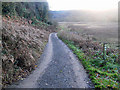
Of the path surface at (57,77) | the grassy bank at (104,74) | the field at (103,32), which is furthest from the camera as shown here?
the field at (103,32)

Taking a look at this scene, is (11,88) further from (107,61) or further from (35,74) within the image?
(107,61)

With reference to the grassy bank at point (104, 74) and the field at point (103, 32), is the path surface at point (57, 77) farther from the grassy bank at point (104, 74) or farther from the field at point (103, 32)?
the field at point (103, 32)

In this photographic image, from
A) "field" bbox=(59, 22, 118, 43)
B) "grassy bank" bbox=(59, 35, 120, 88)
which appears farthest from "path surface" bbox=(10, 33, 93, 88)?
"field" bbox=(59, 22, 118, 43)

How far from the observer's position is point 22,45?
348 inches

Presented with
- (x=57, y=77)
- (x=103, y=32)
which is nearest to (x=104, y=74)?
(x=57, y=77)

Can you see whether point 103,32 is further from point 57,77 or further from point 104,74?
point 57,77

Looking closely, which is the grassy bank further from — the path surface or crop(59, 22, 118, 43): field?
crop(59, 22, 118, 43): field

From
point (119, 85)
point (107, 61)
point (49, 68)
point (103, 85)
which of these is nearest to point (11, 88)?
point (49, 68)

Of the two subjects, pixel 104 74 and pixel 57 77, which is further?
pixel 104 74

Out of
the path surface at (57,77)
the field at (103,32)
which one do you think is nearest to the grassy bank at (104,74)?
the path surface at (57,77)

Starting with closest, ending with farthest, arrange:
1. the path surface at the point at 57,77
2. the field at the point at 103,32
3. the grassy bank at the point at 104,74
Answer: the grassy bank at the point at 104,74, the path surface at the point at 57,77, the field at the point at 103,32

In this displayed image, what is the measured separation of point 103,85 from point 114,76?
1.53 meters

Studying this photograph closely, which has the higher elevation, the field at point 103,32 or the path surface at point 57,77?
the path surface at point 57,77

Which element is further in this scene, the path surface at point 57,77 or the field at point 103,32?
the field at point 103,32
